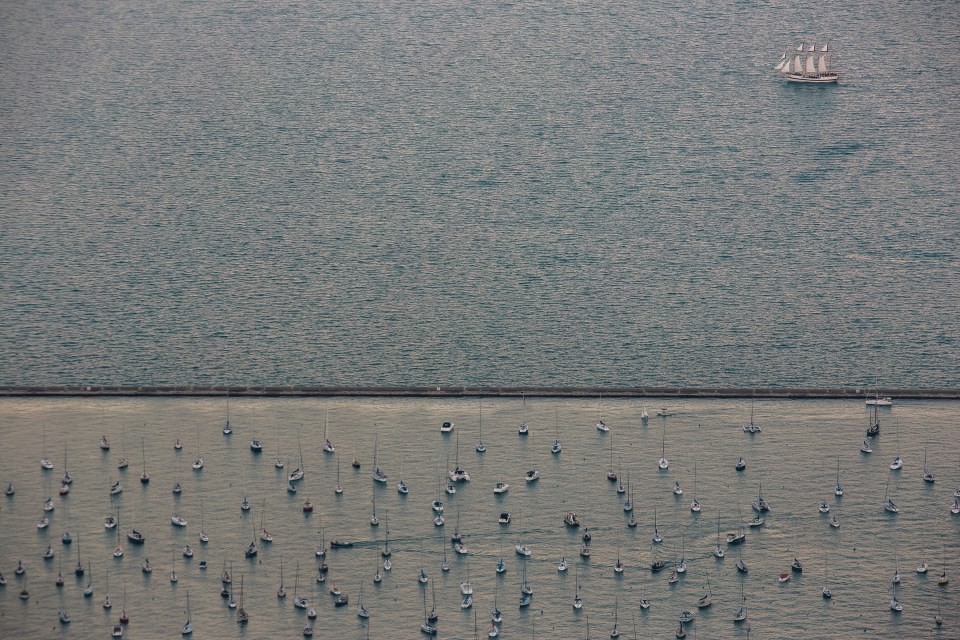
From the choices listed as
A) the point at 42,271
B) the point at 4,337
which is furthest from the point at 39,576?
the point at 42,271

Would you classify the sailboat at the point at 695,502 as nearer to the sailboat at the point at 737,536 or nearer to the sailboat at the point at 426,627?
the sailboat at the point at 737,536

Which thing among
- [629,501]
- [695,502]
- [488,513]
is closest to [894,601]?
[695,502]

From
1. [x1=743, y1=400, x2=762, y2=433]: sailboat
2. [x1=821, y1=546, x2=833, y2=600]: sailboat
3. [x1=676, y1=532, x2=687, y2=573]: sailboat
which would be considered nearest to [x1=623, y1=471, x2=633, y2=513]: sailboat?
Answer: [x1=676, y1=532, x2=687, y2=573]: sailboat

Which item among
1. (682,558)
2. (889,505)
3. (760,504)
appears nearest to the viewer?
(682,558)

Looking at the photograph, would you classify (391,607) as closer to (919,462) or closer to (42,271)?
(919,462)

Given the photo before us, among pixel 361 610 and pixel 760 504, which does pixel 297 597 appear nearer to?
pixel 361 610

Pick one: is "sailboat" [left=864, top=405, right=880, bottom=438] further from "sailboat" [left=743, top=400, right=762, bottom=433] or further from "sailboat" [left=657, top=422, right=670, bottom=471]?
"sailboat" [left=657, top=422, right=670, bottom=471]
